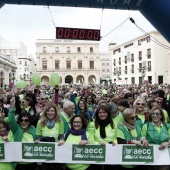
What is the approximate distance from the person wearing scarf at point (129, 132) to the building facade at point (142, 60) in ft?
123

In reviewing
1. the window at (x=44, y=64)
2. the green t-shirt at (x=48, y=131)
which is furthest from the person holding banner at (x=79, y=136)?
the window at (x=44, y=64)

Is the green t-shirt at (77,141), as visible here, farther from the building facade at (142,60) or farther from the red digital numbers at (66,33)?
the building facade at (142,60)

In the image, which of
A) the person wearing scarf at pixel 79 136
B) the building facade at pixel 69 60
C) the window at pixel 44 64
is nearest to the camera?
the person wearing scarf at pixel 79 136

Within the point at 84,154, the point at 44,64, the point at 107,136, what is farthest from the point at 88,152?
the point at 44,64

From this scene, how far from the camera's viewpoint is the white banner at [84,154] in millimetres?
4279

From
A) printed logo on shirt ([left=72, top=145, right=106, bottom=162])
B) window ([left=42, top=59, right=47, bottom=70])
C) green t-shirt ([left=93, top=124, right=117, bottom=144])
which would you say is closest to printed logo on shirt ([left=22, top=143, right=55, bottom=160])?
printed logo on shirt ([left=72, top=145, right=106, bottom=162])

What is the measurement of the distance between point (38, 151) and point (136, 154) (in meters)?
1.55

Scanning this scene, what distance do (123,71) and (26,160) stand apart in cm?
5790

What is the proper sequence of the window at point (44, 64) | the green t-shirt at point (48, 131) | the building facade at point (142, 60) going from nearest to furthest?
the green t-shirt at point (48, 131)
the building facade at point (142, 60)
the window at point (44, 64)

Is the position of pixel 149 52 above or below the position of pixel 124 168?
above

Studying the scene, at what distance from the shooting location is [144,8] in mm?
9188

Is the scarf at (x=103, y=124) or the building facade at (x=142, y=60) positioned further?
the building facade at (x=142, y=60)

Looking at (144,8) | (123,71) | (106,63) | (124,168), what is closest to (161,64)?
(123,71)

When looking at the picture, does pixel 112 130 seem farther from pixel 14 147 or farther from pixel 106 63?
pixel 106 63
